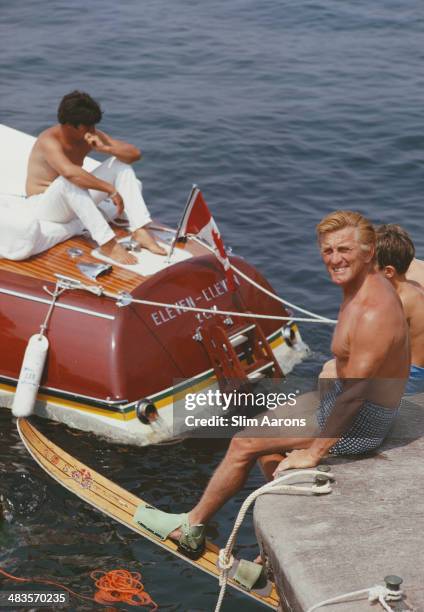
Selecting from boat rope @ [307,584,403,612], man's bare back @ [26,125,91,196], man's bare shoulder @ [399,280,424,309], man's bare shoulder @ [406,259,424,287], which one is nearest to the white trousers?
→ man's bare back @ [26,125,91,196]

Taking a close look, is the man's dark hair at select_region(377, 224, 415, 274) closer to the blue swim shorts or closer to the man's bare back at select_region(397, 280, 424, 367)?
the man's bare back at select_region(397, 280, 424, 367)

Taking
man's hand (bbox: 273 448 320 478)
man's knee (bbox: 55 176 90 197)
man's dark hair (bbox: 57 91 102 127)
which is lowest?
man's hand (bbox: 273 448 320 478)

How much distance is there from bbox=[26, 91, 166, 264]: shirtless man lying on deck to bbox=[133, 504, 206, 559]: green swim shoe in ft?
10.1

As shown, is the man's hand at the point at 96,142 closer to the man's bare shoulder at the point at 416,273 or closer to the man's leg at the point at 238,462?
the man's bare shoulder at the point at 416,273

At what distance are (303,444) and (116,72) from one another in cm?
1338

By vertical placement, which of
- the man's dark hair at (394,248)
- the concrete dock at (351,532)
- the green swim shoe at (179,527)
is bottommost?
the green swim shoe at (179,527)

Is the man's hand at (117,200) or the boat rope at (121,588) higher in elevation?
the man's hand at (117,200)

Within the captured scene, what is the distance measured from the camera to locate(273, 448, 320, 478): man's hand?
5.95 m

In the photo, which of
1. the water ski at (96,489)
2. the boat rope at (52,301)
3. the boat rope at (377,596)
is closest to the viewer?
the boat rope at (377,596)

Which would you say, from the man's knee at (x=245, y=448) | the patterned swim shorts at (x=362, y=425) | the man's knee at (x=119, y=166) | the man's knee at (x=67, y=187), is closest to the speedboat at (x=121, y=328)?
the man's knee at (x=67, y=187)

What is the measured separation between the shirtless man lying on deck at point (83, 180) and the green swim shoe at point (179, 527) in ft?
10.1

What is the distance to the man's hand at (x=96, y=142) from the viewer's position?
9141mm

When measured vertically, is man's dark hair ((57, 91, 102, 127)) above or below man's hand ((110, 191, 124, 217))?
above

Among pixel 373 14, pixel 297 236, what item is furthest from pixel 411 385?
pixel 373 14
